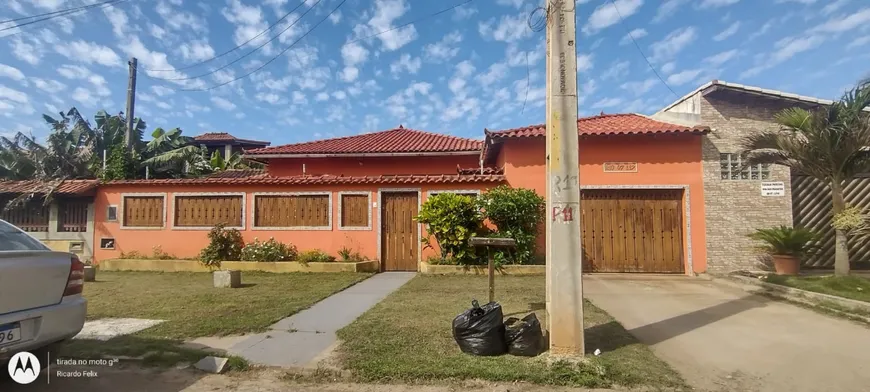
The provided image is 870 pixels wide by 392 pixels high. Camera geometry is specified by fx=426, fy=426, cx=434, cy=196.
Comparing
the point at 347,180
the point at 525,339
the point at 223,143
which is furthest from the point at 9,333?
the point at 223,143

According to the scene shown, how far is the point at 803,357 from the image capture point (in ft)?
14.2

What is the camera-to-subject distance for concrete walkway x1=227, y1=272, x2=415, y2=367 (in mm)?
4430

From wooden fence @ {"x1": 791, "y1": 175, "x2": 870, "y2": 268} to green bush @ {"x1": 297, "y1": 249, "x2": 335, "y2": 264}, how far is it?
11.4m

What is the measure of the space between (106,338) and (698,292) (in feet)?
30.7

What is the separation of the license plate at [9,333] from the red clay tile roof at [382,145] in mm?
11159

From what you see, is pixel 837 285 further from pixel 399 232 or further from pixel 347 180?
pixel 347 180

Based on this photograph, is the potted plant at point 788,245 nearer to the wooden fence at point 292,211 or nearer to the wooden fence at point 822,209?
the wooden fence at point 822,209

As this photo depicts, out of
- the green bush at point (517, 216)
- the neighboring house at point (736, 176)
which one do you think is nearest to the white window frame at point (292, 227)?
the green bush at point (517, 216)

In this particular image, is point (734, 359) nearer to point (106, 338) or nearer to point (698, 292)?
point (698, 292)

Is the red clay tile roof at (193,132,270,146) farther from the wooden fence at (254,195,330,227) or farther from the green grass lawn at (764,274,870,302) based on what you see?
the green grass lawn at (764,274,870,302)

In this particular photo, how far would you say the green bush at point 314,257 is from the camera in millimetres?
10961

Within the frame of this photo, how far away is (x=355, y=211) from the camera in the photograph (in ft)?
38.3

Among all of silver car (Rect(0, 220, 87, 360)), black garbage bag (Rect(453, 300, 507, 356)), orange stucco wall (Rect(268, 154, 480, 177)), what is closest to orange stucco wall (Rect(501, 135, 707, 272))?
orange stucco wall (Rect(268, 154, 480, 177))

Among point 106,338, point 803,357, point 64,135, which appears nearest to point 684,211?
point 803,357
